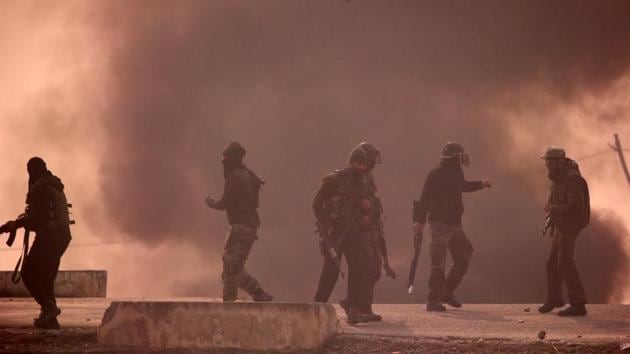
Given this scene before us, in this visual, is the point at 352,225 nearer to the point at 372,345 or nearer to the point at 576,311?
the point at 372,345

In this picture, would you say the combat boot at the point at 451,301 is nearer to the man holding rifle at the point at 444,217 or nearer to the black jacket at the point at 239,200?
the man holding rifle at the point at 444,217

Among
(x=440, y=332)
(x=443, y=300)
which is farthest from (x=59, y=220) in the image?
(x=443, y=300)

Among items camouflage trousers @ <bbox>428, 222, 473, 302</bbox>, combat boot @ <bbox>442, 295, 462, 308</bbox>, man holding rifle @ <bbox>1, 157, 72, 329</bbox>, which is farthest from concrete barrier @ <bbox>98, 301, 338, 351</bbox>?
combat boot @ <bbox>442, 295, 462, 308</bbox>

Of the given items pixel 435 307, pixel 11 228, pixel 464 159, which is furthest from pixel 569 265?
pixel 11 228

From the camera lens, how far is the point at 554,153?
9688 millimetres

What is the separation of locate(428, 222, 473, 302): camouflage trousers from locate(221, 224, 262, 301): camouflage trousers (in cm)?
211

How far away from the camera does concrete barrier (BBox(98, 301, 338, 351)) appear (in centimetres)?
709

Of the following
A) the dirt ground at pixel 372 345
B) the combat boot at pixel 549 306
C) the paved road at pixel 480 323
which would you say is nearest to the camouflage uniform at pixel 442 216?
the paved road at pixel 480 323

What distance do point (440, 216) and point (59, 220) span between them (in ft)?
14.3

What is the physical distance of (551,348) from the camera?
691 cm

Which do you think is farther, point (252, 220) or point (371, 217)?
point (252, 220)

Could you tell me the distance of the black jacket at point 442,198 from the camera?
10195 millimetres

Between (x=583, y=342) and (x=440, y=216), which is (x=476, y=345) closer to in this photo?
(x=583, y=342)

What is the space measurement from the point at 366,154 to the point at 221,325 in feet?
8.49
